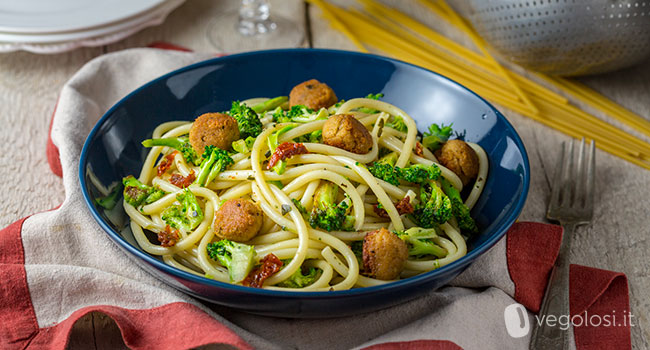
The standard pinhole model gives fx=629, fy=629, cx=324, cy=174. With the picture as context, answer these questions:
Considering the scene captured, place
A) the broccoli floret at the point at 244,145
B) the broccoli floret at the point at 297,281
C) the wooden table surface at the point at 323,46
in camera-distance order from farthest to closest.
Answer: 1. the wooden table surface at the point at 323,46
2. the broccoli floret at the point at 244,145
3. the broccoli floret at the point at 297,281

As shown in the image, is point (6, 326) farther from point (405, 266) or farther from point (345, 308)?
point (405, 266)

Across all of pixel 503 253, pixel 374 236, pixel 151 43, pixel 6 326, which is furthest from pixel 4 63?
pixel 503 253

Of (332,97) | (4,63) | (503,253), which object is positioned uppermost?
(332,97)

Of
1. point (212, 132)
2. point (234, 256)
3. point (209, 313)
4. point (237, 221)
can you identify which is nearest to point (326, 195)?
point (237, 221)

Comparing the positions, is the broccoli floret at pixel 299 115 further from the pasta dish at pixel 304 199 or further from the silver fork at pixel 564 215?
the silver fork at pixel 564 215

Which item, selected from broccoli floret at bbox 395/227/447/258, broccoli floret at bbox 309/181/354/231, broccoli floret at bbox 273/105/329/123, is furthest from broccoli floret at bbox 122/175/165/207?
broccoli floret at bbox 395/227/447/258

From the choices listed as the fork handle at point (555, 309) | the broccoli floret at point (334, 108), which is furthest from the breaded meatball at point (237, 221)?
the fork handle at point (555, 309)
